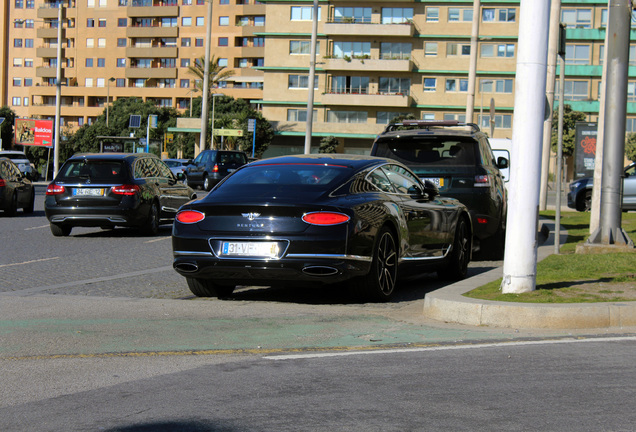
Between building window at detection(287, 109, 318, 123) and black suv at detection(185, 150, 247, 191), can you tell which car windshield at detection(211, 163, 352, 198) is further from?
building window at detection(287, 109, 318, 123)

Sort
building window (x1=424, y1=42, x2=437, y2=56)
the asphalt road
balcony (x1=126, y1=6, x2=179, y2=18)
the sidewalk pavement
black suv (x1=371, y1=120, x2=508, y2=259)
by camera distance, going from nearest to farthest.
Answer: the asphalt road
the sidewalk pavement
black suv (x1=371, y1=120, x2=508, y2=259)
building window (x1=424, y1=42, x2=437, y2=56)
balcony (x1=126, y1=6, x2=179, y2=18)

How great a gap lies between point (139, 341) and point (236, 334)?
0.77 metres

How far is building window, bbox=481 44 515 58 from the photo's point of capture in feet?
265

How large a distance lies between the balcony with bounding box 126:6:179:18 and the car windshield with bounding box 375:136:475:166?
350ft

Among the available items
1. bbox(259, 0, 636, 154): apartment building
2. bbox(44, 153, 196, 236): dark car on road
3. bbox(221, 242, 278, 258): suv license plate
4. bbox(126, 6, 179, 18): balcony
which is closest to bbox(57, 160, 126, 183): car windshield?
bbox(44, 153, 196, 236): dark car on road

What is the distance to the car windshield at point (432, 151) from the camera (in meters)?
13.4

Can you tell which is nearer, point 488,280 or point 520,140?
point 520,140

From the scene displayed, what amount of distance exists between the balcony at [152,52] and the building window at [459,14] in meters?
45.7

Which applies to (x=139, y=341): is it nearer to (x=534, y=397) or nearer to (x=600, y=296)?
(x=534, y=397)

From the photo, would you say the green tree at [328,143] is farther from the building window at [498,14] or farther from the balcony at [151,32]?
the balcony at [151,32]

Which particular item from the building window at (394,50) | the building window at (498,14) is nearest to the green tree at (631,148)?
the building window at (498,14)

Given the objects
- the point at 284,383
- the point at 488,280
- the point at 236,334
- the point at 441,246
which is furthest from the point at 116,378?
the point at 441,246

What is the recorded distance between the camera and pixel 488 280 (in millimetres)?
9750

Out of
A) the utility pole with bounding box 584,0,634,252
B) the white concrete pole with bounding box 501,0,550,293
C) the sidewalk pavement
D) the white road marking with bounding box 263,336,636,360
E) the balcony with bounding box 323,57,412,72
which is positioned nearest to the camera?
the white road marking with bounding box 263,336,636,360
